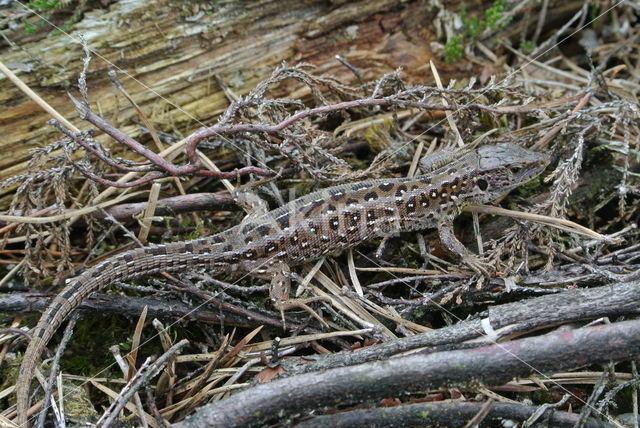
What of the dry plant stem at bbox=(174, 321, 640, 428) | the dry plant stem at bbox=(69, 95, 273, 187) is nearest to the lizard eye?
the dry plant stem at bbox=(174, 321, 640, 428)

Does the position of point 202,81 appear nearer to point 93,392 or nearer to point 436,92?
point 436,92

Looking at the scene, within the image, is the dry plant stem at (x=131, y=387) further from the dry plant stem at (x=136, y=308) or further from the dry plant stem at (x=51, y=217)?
the dry plant stem at (x=51, y=217)

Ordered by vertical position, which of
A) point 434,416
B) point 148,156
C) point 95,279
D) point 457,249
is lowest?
point 434,416

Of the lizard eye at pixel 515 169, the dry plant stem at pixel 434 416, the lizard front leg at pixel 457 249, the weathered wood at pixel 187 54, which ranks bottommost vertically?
the dry plant stem at pixel 434 416

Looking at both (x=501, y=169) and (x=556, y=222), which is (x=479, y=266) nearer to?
(x=556, y=222)

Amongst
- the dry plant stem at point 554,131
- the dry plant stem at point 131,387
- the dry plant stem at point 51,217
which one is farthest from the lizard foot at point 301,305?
the dry plant stem at point 554,131

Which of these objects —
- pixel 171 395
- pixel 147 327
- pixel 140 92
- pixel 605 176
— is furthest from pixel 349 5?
pixel 171 395

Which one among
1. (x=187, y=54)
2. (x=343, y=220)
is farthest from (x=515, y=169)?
(x=187, y=54)
